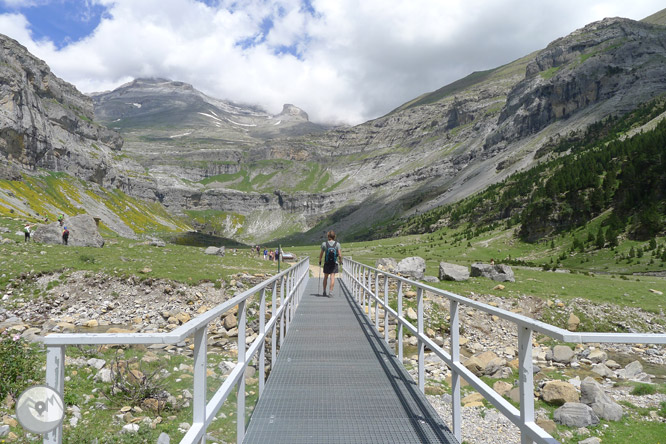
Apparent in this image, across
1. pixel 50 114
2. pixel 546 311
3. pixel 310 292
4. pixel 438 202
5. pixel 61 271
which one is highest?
pixel 50 114

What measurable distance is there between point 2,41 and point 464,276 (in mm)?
150481

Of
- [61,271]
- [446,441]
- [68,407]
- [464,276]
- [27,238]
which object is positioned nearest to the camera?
[446,441]

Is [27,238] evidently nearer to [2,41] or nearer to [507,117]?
[2,41]

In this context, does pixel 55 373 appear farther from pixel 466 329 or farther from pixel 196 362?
pixel 466 329

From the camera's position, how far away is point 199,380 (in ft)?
9.83

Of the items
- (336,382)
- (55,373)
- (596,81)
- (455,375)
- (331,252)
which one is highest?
(596,81)

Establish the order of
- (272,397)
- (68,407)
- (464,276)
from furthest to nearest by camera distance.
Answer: (464,276), (272,397), (68,407)

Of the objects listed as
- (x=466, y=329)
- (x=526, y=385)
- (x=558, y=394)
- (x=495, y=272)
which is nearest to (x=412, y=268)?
(x=495, y=272)

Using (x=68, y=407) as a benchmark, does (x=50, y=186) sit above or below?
above

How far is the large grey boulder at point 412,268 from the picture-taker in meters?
23.7

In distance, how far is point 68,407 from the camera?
5469 mm

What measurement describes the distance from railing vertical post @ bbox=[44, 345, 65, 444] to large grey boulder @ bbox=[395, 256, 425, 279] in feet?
73.0

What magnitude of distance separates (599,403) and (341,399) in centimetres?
475

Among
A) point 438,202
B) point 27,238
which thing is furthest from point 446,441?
point 438,202
